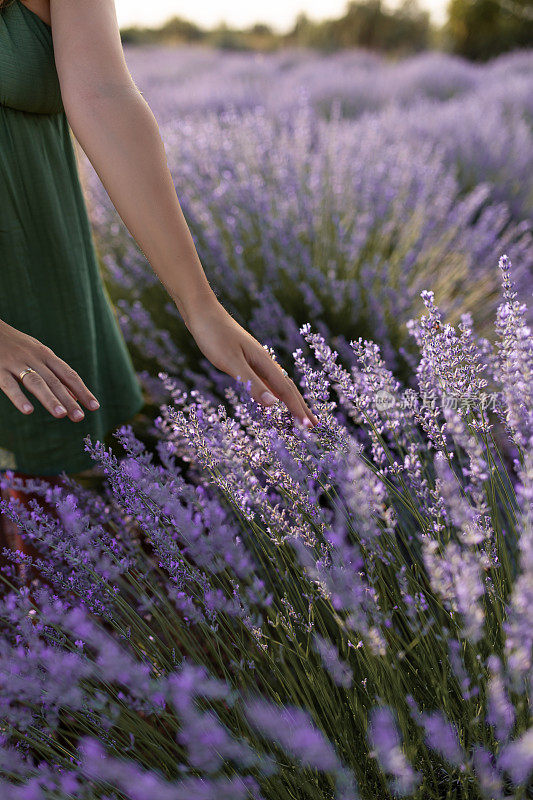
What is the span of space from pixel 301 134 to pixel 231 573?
2923 mm

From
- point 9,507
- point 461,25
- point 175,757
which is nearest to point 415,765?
point 175,757

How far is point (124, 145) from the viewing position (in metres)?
1.13

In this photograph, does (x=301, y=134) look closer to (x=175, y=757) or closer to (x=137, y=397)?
(x=137, y=397)

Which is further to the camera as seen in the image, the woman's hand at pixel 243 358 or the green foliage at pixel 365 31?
the green foliage at pixel 365 31

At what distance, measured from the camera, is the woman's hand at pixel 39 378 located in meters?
0.88

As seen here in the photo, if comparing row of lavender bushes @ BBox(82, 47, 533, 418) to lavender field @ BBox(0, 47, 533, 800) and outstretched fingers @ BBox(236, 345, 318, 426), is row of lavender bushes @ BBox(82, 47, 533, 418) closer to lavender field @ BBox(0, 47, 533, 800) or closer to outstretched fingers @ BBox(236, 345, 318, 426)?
lavender field @ BBox(0, 47, 533, 800)

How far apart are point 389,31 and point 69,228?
74.4ft

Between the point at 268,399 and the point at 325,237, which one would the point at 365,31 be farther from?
the point at 268,399

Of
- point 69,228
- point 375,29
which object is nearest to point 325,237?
point 69,228

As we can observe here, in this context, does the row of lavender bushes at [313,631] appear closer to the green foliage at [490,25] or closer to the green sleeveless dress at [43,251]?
the green sleeveless dress at [43,251]

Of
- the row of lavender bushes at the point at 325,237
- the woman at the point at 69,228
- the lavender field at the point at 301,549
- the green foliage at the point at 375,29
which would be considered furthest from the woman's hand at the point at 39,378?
the green foliage at the point at 375,29

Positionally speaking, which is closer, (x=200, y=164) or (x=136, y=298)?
(x=136, y=298)

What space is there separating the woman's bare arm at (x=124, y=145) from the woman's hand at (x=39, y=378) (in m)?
0.26

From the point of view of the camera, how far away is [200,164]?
3.18 metres
